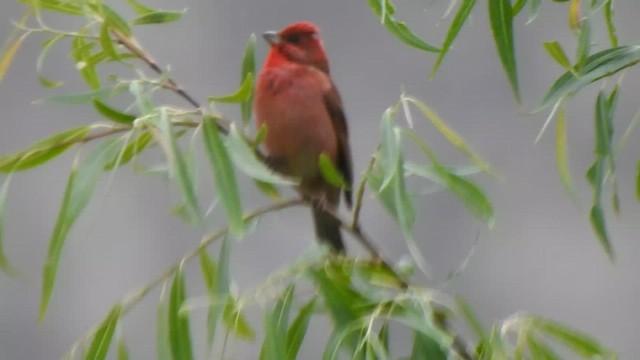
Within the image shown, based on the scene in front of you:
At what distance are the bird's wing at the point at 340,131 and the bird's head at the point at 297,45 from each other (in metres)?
0.08

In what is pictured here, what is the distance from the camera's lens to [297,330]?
6.07 feet

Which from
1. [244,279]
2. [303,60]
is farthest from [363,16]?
[303,60]

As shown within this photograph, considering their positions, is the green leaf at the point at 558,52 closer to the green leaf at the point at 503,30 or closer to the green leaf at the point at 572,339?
the green leaf at the point at 503,30

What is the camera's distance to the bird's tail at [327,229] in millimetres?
2445

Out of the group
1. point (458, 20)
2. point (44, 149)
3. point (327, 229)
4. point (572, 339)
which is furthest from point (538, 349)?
point (327, 229)

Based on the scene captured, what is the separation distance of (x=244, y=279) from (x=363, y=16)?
3.11ft

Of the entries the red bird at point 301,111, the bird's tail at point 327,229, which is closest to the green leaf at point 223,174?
the bird's tail at point 327,229

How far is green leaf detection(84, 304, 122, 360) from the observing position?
187 cm

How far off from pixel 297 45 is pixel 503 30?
1203 millimetres

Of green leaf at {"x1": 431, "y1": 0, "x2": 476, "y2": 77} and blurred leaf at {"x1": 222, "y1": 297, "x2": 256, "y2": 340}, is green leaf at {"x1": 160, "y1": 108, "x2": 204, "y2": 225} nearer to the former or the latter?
blurred leaf at {"x1": 222, "y1": 297, "x2": 256, "y2": 340}

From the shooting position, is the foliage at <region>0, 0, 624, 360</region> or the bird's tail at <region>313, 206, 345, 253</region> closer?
the foliage at <region>0, 0, 624, 360</region>

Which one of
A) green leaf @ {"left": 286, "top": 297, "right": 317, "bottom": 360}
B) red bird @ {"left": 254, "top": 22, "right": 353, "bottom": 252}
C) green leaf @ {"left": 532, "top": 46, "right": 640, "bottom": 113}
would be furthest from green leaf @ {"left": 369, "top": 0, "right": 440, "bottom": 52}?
red bird @ {"left": 254, "top": 22, "right": 353, "bottom": 252}

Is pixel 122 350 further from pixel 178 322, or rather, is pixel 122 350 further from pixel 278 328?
pixel 278 328

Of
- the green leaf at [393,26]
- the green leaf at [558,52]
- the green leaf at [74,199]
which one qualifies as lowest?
the green leaf at [74,199]
